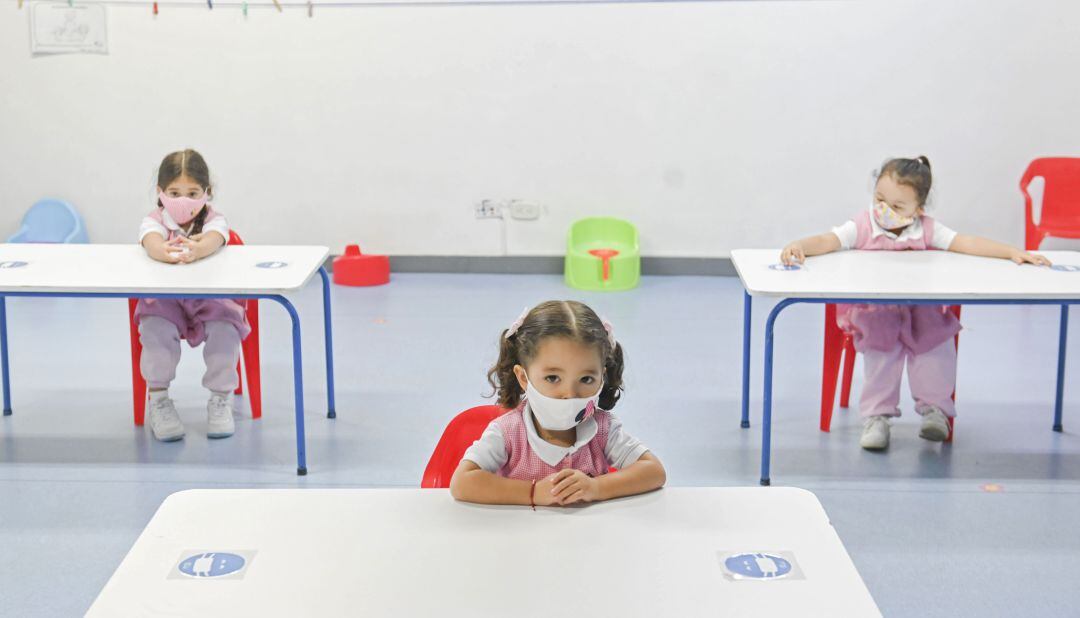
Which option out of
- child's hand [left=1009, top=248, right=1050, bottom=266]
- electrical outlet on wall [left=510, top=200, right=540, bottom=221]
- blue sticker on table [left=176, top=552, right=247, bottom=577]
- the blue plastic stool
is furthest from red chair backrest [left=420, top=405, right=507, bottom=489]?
the blue plastic stool

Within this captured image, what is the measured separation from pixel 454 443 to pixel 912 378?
1.79 meters

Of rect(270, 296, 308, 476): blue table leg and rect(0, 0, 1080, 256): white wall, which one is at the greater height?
rect(0, 0, 1080, 256): white wall

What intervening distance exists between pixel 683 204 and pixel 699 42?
78 cm

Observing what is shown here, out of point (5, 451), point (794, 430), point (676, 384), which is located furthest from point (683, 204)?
point (5, 451)

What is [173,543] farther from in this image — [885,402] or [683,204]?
[683,204]

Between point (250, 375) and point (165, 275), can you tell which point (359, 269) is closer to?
point (250, 375)

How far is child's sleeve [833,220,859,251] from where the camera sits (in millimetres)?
3594

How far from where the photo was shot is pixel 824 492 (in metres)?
3.20

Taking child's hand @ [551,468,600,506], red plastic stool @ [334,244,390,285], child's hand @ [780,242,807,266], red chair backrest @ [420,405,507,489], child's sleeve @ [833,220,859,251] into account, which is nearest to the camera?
child's hand @ [551,468,600,506]

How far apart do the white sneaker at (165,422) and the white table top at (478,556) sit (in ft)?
5.96

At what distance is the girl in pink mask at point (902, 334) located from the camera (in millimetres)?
3490

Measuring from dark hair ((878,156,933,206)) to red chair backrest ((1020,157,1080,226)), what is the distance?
2.28 metres

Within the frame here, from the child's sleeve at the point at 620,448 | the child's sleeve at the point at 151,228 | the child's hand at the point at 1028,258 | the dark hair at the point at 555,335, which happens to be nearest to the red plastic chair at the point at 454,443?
the dark hair at the point at 555,335

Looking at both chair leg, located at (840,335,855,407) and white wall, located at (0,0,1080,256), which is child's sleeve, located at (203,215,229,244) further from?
white wall, located at (0,0,1080,256)
